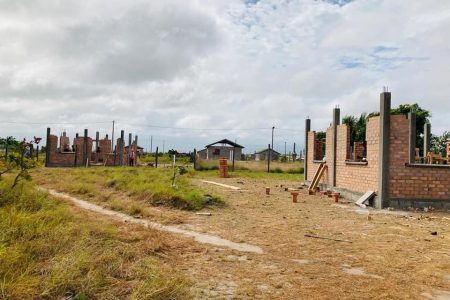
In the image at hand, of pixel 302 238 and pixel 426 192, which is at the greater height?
pixel 426 192

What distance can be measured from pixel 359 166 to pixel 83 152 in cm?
1835

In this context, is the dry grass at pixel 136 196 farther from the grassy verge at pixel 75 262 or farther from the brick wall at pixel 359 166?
the brick wall at pixel 359 166

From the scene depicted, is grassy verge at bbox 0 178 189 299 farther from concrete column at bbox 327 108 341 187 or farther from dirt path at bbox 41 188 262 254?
concrete column at bbox 327 108 341 187

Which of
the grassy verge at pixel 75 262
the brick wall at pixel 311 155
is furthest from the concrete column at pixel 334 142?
the grassy verge at pixel 75 262

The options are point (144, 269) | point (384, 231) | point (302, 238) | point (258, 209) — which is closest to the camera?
point (144, 269)

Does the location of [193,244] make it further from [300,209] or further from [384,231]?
[300,209]

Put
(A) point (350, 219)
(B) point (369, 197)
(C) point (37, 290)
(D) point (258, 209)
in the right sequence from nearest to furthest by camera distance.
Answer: (C) point (37, 290) → (A) point (350, 219) → (D) point (258, 209) → (B) point (369, 197)

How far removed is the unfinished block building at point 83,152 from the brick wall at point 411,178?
18566 millimetres

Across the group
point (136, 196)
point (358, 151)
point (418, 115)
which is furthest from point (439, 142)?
point (136, 196)

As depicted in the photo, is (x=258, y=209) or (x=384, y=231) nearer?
(x=384, y=231)

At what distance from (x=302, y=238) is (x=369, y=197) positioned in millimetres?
5146

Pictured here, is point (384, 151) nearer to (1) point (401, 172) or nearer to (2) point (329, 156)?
(1) point (401, 172)

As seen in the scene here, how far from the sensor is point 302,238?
21.0 feet

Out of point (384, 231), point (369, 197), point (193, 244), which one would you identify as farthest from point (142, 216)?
point (369, 197)
